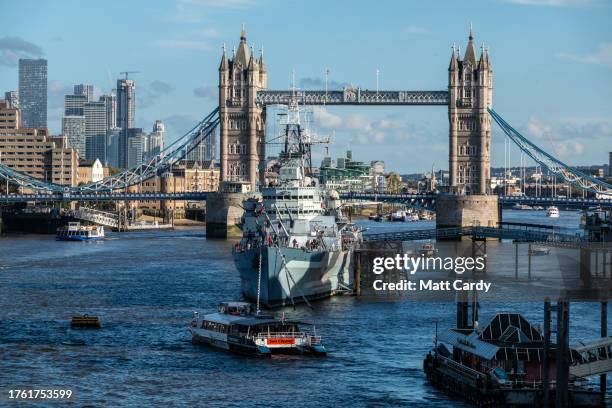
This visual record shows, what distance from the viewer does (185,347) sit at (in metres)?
63.3

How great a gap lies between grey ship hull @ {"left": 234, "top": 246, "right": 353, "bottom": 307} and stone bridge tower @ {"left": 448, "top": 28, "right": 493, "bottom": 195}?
90.1 metres

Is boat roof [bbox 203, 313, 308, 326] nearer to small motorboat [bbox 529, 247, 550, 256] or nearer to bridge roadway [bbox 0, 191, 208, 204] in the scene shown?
small motorboat [bbox 529, 247, 550, 256]

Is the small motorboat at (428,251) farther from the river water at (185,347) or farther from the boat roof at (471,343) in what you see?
the boat roof at (471,343)

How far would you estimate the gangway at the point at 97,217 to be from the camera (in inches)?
7042

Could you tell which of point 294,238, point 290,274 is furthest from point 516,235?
point 290,274

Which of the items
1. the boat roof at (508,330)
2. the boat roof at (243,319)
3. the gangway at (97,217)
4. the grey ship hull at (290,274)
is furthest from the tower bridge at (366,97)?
the boat roof at (508,330)

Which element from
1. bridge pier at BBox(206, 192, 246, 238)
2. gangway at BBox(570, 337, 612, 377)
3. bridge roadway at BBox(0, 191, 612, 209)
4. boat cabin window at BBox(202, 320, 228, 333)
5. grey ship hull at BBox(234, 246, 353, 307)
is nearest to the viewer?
gangway at BBox(570, 337, 612, 377)

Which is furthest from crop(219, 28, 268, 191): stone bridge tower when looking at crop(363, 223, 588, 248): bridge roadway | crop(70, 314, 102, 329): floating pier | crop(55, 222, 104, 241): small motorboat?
crop(70, 314, 102, 329): floating pier

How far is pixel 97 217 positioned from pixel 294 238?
4091 inches

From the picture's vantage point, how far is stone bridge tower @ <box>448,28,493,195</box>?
569ft

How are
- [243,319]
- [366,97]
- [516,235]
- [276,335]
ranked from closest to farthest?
[276,335]
[243,319]
[516,235]
[366,97]

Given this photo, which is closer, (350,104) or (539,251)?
(539,251)

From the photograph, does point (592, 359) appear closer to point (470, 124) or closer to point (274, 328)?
point (274, 328)

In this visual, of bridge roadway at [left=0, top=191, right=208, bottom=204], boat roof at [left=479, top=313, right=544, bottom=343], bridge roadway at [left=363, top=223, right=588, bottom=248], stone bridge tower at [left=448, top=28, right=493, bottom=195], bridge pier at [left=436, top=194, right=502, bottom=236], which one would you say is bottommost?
boat roof at [left=479, top=313, right=544, bottom=343]
